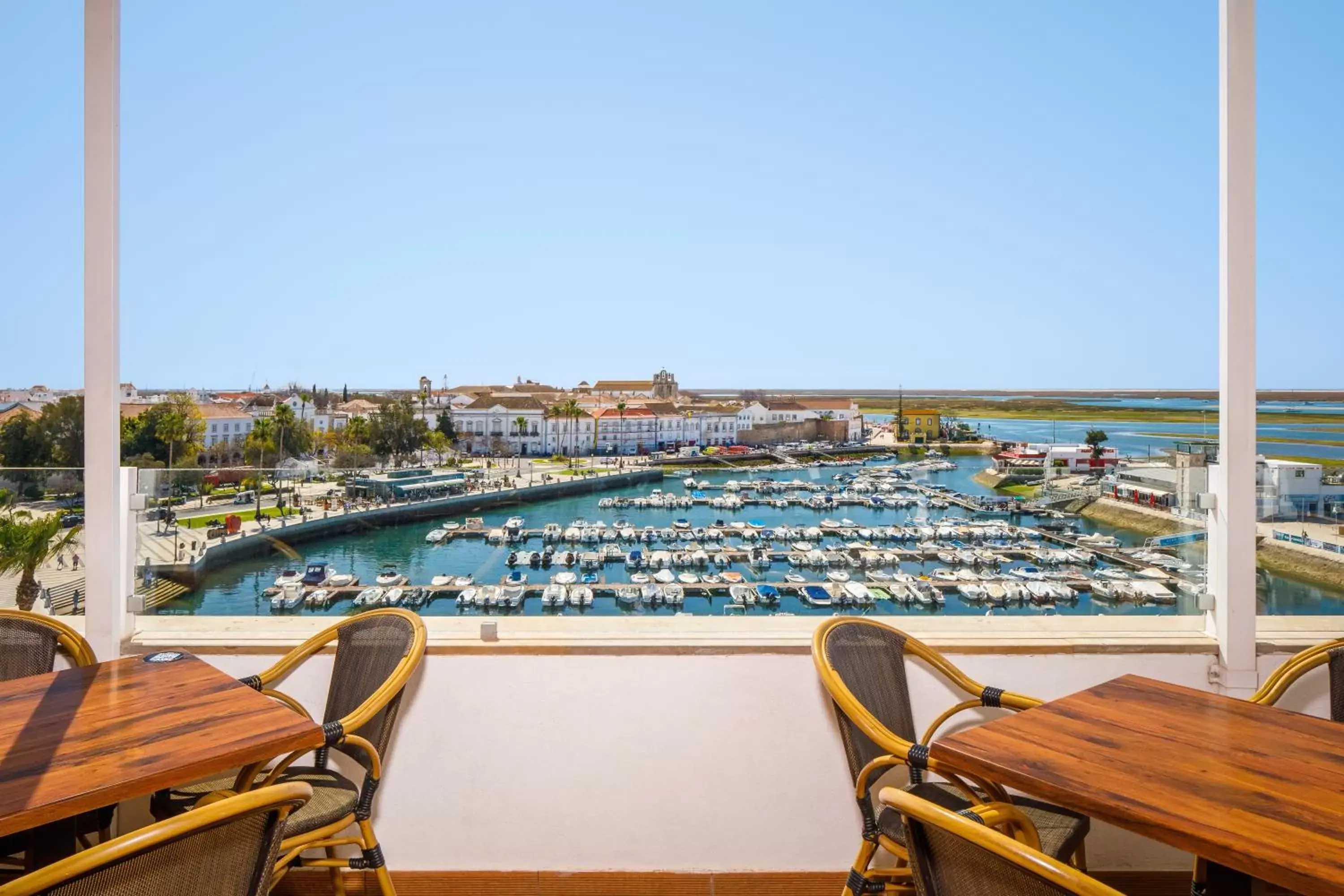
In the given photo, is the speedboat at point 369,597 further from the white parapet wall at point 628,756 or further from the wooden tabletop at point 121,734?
the wooden tabletop at point 121,734

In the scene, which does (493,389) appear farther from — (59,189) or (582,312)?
(59,189)

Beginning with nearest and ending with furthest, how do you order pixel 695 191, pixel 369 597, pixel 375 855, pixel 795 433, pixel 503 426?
1. pixel 375 855
2. pixel 369 597
3. pixel 503 426
4. pixel 795 433
5. pixel 695 191

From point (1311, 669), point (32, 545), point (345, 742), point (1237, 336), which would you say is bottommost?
point (345, 742)

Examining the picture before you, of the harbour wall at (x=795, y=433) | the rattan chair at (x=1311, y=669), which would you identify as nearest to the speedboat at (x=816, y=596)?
the harbour wall at (x=795, y=433)

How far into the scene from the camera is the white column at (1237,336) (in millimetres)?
2682

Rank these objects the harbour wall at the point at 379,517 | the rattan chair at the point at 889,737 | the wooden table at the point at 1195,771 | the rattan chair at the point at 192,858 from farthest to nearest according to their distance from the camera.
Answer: the harbour wall at the point at 379,517 → the rattan chair at the point at 889,737 → the wooden table at the point at 1195,771 → the rattan chair at the point at 192,858

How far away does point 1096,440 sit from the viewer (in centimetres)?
322

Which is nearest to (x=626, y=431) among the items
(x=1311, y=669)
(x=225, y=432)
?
(x=225, y=432)

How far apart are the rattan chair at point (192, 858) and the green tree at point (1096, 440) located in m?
3.12

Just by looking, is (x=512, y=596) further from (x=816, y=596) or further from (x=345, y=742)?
(x=816, y=596)

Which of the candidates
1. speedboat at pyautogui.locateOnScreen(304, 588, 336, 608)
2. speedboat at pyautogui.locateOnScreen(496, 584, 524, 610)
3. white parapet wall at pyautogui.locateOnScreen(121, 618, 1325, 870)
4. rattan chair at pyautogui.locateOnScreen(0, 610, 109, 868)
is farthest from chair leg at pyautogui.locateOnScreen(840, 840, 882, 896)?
rattan chair at pyautogui.locateOnScreen(0, 610, 109, 868)

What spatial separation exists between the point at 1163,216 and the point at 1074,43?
3.11ft

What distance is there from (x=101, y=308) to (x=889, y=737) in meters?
2.91

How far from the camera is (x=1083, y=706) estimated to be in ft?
6.23
